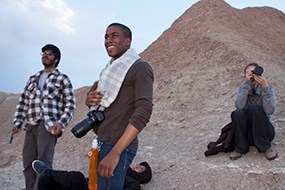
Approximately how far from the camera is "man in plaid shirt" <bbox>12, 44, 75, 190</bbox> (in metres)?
4.33

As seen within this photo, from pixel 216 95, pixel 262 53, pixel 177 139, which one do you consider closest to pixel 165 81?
pixel 216 95

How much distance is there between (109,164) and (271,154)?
3.71 meters

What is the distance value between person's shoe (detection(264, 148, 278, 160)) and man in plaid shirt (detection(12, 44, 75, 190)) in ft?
9.33

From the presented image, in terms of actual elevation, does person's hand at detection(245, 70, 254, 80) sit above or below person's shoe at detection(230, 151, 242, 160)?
above

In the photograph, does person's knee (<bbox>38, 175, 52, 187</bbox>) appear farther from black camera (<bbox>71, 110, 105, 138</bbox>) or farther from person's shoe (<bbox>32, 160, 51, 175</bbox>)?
black camera (<bbox>71, 110, 105, 138</bbox>)

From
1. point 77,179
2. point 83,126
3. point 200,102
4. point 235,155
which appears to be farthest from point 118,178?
point 200,102

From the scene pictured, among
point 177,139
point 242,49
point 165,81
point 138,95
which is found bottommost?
point 177,139

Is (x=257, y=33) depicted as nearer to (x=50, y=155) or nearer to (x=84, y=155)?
(x=84, y=155)

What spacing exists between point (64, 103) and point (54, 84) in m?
0.26

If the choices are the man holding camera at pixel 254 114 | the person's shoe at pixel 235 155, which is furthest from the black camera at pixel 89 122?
the person's shoe at pixel 235 155

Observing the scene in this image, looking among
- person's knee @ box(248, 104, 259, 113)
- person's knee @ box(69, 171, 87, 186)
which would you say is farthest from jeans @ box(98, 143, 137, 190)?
person's knee @ box(248, 104, 259, 113)

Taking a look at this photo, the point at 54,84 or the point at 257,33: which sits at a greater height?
the point at 257,33

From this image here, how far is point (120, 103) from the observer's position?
2.70m

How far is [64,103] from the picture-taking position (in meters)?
4.63
